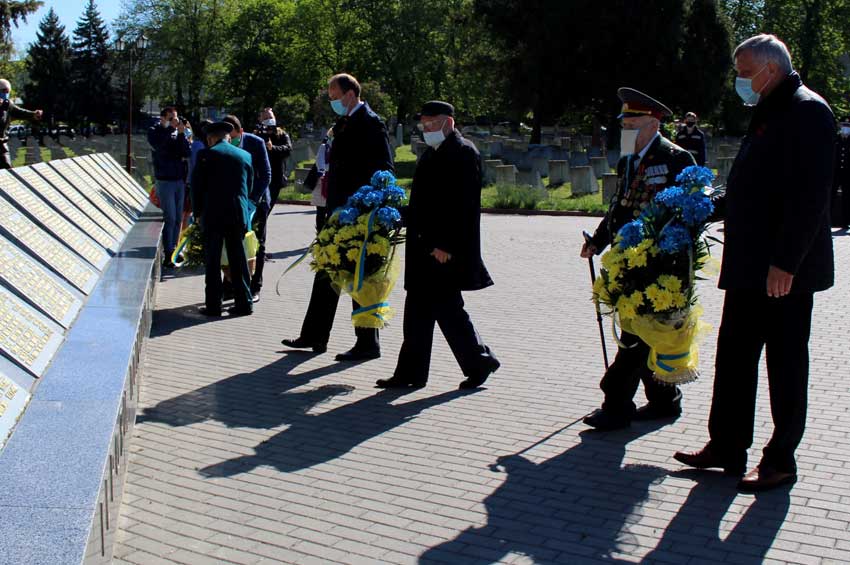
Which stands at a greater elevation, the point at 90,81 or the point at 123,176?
the point at 90,81

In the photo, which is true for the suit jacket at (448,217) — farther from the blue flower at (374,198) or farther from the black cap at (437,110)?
the blue flower at (374,198)

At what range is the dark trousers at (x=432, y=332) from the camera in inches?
289

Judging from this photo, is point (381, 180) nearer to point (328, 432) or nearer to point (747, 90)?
point (328, 432)

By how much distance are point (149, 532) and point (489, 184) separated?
24.7 meters

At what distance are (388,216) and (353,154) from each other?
2.87ft

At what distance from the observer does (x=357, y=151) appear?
8.24 metres

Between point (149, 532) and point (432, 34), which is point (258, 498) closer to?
point (149, 532)

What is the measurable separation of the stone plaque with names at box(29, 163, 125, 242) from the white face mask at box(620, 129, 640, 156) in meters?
5.14

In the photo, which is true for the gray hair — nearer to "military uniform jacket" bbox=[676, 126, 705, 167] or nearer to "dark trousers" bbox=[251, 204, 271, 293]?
"dark trousers" bbox=[251, 204, 271, 293]

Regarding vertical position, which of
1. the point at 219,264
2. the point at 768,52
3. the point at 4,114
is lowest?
the point at 219,264

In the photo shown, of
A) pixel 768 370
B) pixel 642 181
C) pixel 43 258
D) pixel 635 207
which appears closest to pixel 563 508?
pixel 768 370

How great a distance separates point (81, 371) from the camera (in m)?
4.94

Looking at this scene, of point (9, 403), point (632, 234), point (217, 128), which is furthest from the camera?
point (217, 128)

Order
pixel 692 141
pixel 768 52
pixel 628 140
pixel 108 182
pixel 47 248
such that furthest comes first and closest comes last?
pixel 692 141
pixel 108 182
pixel 47 248
pixel 628 140
pixel 768 52
